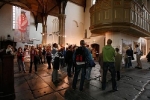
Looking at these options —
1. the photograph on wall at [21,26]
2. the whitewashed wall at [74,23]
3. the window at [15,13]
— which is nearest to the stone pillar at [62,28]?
the whitewashed wall at [74,23]

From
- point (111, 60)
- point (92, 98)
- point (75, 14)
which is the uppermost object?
point (75, 14)

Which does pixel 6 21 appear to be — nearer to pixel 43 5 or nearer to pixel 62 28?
pixel 43 5

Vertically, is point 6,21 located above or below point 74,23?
above

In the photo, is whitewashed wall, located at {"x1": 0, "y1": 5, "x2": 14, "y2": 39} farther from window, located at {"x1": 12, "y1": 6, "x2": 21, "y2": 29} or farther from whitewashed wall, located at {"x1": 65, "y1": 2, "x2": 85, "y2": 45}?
whitewashed wall, located at {"x1": 65, "y1": 2, "x2": 85, "y2": 45}

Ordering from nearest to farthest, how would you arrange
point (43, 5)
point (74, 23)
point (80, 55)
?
point (80, 55) → point (43, 5) → point (74, 23)

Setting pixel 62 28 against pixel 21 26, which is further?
pixel 21 26

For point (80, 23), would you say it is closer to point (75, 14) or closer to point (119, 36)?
point (75, 14)

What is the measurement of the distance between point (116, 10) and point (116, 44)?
3.22 meters

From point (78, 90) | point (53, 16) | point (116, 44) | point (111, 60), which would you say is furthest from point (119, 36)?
point (53, 16)

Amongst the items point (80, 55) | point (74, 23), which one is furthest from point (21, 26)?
point (80, 55)

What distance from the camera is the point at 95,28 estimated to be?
10.5 metres

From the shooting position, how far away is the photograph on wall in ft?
58.5

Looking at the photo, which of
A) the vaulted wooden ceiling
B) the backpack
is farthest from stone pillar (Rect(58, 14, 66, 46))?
the backpack

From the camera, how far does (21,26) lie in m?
18.1
